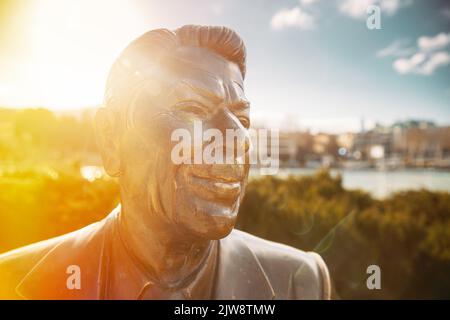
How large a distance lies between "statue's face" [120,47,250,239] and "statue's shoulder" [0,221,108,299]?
42cm

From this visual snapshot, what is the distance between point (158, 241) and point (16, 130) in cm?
428

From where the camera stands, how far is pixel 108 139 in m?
1.77

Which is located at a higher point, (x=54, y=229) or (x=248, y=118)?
(x=248, y=118)

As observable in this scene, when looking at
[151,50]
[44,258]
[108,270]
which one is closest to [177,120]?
[151,50]

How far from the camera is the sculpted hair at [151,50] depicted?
164 centimetres

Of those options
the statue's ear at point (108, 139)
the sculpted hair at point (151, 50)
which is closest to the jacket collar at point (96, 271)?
the statue's ear at point (108, 139)

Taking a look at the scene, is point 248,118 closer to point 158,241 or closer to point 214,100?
point 214,100

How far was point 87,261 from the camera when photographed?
178cm

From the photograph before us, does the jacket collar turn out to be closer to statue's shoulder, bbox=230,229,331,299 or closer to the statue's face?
statue's shoulder, bbox=230,229,331,299

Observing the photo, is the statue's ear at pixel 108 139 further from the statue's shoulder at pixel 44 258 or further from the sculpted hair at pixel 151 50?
the statue's shoulder at pixel 44 258

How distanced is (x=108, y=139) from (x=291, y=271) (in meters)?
1.13

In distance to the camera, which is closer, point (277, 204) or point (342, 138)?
point (277, 204)

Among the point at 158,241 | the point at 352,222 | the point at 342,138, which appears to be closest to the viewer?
the point at 158,241

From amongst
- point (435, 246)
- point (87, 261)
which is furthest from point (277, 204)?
point (87, 261)
